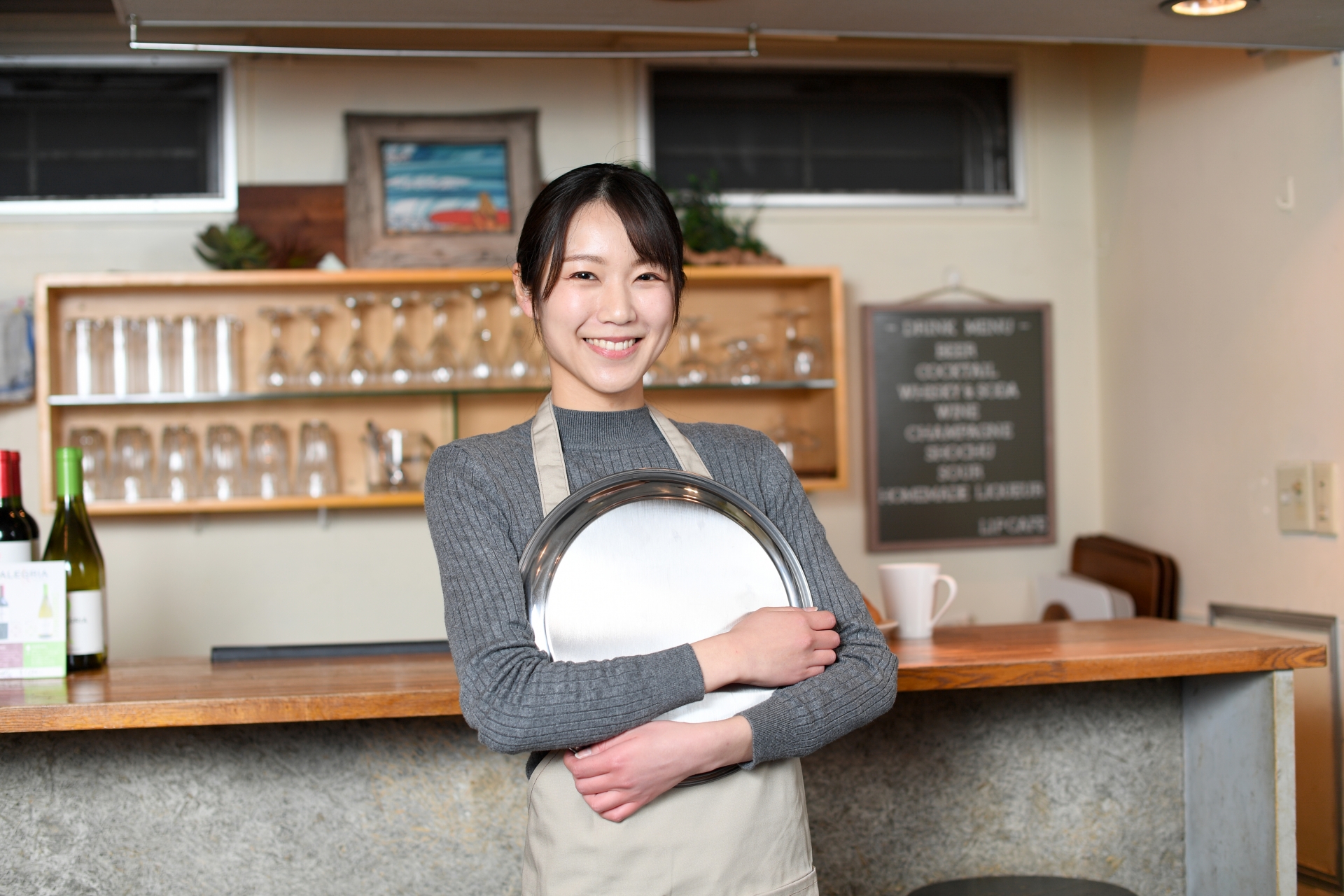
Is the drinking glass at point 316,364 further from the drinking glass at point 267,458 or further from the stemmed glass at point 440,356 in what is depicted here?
the stemmed glass at point 440,356

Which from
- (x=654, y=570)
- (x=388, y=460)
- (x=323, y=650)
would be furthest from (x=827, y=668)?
(x=388, y=460)

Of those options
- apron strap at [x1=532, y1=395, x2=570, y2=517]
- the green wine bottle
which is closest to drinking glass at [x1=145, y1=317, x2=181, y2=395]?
the green wine bottle

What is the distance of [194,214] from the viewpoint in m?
3.10

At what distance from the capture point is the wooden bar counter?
→ 62.9 inches

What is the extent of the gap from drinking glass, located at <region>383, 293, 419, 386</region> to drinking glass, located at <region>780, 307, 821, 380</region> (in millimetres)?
974

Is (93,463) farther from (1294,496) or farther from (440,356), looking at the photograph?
(1294,496)

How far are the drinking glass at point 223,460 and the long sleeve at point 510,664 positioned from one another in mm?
1881

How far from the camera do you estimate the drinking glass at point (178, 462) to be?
2818 mm

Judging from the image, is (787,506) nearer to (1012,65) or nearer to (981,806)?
(981,806)

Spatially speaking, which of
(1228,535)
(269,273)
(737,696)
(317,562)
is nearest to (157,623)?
(317,562)

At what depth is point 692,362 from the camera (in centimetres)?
295

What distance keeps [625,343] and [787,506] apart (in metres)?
0.26

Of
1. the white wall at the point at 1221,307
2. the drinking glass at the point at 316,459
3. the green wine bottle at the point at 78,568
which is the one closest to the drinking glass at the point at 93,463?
the drinking glass at the point at 316,459

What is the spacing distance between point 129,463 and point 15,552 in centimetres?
117
